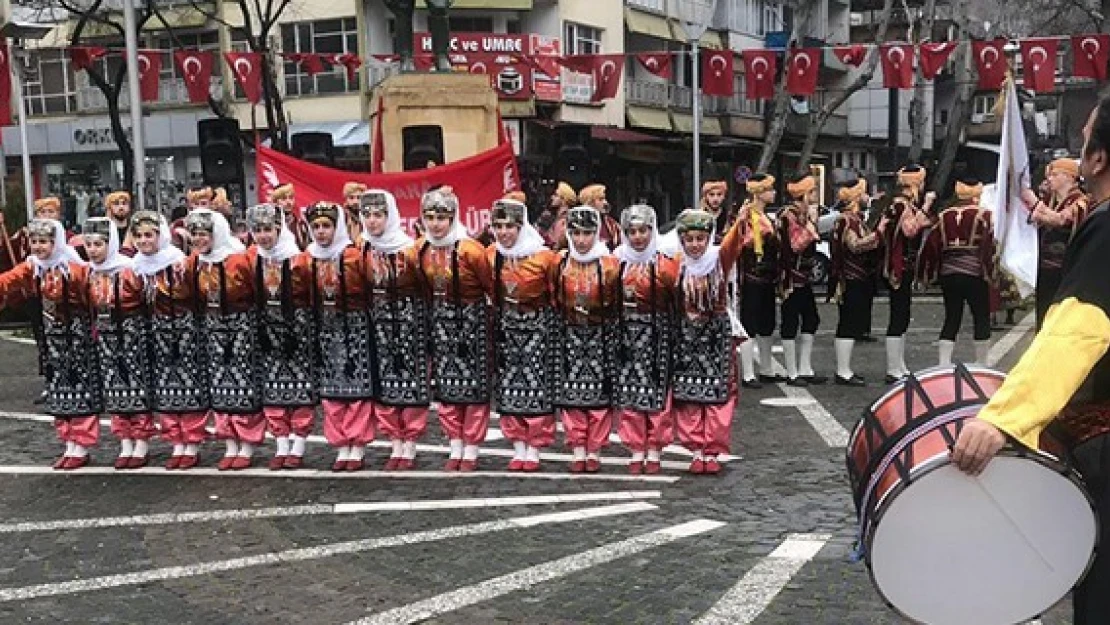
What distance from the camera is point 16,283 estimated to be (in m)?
7.84

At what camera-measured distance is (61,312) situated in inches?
307

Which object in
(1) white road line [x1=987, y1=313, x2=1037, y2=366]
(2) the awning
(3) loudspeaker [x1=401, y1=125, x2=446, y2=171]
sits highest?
(2) the awning

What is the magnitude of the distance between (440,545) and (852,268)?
6.28m

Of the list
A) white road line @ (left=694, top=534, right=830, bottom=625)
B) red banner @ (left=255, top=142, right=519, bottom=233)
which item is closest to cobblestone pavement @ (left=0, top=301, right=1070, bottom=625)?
white road line @ (left=694, top=534, right=830, bottom=625)

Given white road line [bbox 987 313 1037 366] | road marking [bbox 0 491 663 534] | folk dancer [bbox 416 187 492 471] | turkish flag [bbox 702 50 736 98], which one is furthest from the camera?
turkish flag [bbox 702 50 736 98]

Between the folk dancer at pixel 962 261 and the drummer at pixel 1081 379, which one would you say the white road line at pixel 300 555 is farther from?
the folk dancer at pixel 962 261

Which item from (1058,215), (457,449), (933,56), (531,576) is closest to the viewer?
(531,576)

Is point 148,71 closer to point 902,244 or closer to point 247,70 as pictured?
point 247,70

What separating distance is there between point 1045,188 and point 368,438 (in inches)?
254

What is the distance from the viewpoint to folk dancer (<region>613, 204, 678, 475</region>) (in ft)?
23.6

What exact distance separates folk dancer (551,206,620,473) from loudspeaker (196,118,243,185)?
1077 cm

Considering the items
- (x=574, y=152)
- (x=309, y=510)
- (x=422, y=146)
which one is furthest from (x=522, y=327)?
(x=574, y=152)

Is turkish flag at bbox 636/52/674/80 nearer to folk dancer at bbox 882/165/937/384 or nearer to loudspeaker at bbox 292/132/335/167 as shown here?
loudspeaker at bbox 292/132/335/167

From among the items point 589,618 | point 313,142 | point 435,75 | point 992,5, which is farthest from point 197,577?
point 992,5
